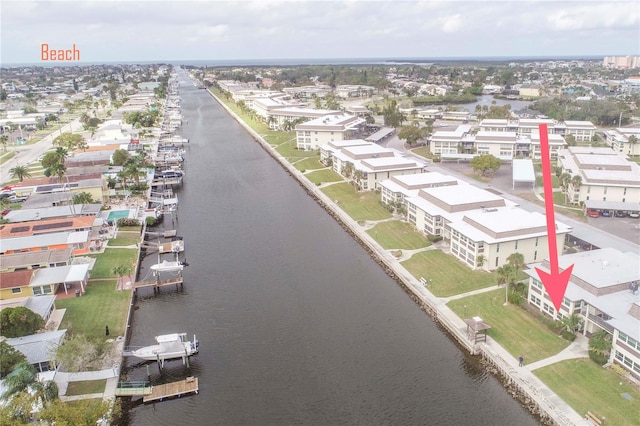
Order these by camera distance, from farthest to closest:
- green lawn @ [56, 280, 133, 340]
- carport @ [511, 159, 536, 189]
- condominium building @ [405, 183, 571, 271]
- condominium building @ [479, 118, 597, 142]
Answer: condominium building @ [479, 118, 597, 142] < carport @ [511, 159, 536, 189] < condominium building @ [405, 183, 571, 271] < green lawn @ [56, 280, 133, 340]

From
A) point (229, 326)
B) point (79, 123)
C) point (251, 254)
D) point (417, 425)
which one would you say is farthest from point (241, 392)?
point (79, 123)

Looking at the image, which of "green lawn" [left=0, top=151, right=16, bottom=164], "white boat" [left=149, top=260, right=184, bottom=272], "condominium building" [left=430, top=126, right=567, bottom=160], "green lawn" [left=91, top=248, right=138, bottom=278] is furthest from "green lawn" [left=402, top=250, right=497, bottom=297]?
"green lawn" [left=0, top=151, right=16, bottom=164]

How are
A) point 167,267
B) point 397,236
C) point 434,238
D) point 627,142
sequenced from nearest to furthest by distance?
point 167,267
point 434,238
point 397,236
point 627,142

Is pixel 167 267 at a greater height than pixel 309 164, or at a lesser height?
lesser

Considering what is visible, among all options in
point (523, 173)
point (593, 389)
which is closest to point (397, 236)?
point (523, 173)

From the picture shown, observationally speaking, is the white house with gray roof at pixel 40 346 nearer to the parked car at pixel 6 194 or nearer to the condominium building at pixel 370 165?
the parked car at pixel 6 194

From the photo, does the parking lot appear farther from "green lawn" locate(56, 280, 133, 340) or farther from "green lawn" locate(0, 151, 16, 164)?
"green lawn" locate(0, 151, 16, 164)

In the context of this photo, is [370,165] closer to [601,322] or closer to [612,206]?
[612,206]
